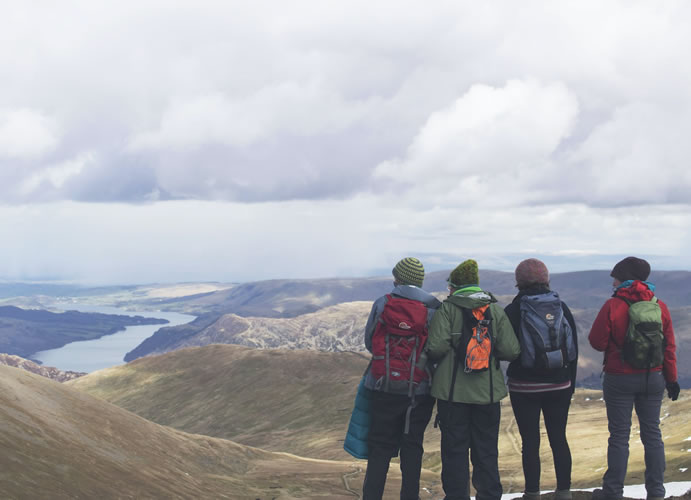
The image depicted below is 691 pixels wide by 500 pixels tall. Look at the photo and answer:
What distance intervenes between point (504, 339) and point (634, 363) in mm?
2661

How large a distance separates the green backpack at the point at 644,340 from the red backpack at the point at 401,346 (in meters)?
4.11

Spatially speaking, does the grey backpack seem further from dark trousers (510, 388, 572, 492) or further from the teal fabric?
the teal fabric

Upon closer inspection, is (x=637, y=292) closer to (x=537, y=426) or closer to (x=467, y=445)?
(x=537, y=426)

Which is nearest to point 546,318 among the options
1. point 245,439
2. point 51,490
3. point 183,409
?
point 51,490

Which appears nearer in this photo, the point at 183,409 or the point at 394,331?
the point at 394,331

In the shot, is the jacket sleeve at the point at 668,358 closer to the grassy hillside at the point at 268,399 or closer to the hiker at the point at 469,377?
the hiker at the point at 469,377

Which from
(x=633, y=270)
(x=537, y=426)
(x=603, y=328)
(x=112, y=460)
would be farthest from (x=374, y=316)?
(x=112, y=460)

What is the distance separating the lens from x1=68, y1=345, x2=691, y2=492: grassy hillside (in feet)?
257

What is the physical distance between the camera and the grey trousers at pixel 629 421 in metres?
12.1

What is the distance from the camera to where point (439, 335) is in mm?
11414

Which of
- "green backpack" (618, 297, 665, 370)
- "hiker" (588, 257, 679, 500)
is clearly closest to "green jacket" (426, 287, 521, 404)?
"hiker" (588, 257, 679, 500)

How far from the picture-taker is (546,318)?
1184 cm

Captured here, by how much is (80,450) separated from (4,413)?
2575mm

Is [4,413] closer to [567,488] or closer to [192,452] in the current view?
[192,452]
